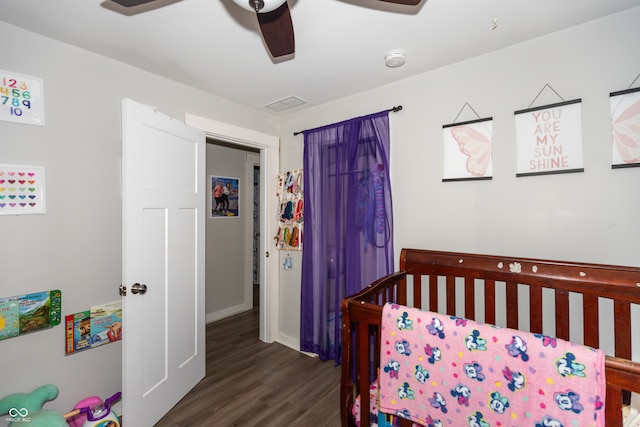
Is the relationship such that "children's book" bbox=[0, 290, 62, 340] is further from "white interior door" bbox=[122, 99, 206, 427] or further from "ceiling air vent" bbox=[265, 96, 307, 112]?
"ceiling air vent" bbox=[265, 96, 307, 112]

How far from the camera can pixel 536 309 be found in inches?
60.0

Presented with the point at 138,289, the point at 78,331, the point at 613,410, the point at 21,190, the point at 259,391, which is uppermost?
the point at 21,190

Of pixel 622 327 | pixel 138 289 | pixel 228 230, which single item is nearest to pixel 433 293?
pixel 622 327

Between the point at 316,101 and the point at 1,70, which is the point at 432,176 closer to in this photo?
the point at 316,101

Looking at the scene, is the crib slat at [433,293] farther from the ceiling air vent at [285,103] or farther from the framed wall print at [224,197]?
the framed wall print at [224,197]

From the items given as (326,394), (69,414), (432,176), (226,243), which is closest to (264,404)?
(326,394)

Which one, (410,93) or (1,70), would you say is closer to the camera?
(1,70)

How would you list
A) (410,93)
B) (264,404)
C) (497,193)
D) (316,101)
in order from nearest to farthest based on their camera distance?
1. (497,193)
2. (264,404)
3. (410,93)
4. (316,101)

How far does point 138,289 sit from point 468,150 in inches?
85.8

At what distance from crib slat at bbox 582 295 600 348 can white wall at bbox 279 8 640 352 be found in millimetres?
254

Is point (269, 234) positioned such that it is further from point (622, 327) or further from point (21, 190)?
point (622, 327)

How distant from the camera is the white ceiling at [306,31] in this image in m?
1.41

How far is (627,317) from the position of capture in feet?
4.30

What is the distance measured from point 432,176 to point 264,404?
6.40 feet
